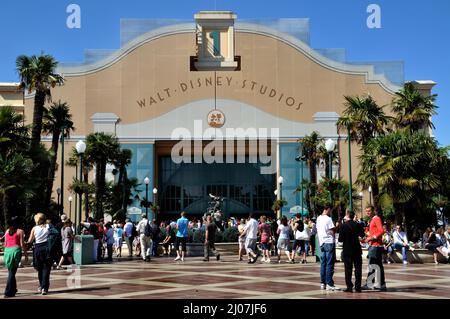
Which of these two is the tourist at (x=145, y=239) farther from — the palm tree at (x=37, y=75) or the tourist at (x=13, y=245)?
the palm tree at (x=37, y=75)

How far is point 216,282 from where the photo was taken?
12.6 meters

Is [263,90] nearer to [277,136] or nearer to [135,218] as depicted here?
[277,136]

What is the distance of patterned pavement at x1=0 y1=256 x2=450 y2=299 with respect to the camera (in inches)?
412

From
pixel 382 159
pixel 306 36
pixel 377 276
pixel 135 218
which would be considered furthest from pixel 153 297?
pixel 306 36

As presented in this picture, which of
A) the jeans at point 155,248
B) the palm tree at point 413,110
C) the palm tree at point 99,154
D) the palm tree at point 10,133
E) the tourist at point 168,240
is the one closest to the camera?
the palm tree at point 10,133

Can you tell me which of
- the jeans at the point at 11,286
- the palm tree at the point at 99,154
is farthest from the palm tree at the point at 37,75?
the jeans at the point at 11,286

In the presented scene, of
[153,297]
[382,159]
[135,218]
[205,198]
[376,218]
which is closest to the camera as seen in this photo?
[153,297]

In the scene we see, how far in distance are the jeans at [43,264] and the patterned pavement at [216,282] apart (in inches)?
10.8

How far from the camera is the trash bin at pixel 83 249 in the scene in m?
18.3

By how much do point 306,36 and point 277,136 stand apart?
1084 cm

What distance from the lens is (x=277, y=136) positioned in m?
55.2

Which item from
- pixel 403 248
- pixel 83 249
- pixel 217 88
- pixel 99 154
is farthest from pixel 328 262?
pixel 217 88

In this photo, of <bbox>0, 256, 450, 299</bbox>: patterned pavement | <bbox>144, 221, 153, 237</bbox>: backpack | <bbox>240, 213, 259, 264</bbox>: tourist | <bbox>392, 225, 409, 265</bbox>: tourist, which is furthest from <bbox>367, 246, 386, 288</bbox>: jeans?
<bbox>144, 221, 153, 237</bbox>: backpack

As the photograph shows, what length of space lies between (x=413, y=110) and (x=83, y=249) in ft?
73.2
